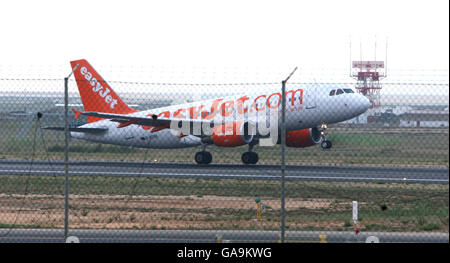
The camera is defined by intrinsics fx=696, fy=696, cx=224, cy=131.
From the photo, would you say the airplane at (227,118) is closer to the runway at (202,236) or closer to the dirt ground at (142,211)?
the dirt ground at (142,211)

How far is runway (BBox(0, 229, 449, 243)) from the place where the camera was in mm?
12508

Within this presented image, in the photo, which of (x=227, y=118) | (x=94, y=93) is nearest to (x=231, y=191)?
(x=227, y=118)

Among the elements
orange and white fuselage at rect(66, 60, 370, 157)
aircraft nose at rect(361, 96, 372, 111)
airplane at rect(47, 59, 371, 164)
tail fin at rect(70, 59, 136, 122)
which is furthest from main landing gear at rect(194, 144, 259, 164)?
aircraft nose at rect(361, 96, 372, 111)

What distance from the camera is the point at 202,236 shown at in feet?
42.8

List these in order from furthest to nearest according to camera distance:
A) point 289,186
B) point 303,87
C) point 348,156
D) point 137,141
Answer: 1. point 348,156
2. point 137,141
3. point 303,87
4. point 289,186

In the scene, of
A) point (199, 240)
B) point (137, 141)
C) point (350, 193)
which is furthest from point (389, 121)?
point (137, 141)

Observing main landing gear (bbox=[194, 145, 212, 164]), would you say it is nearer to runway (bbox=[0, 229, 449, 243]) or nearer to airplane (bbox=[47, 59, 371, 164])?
airplane (bbox=[47, 59, 371, 164])

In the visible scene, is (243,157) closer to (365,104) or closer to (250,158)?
(250,158)

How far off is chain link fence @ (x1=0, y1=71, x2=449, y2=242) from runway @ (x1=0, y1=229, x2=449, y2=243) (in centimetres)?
2

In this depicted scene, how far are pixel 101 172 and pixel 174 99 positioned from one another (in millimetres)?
12366

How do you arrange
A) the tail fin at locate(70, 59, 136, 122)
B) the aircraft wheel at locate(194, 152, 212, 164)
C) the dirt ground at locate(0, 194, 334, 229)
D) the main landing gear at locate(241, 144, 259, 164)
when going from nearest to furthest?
the dirt ground at locate(0, 194, 334, 229) < the main landing gear at locate(241, 144, 259, 164) < the aircraft wheel at locate(194, 152, 212, 164) < the tail fin at locate(70, 59, 136, 122)

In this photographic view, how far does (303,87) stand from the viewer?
95.6 ft

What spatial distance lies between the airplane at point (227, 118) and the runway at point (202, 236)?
13.2 metres
